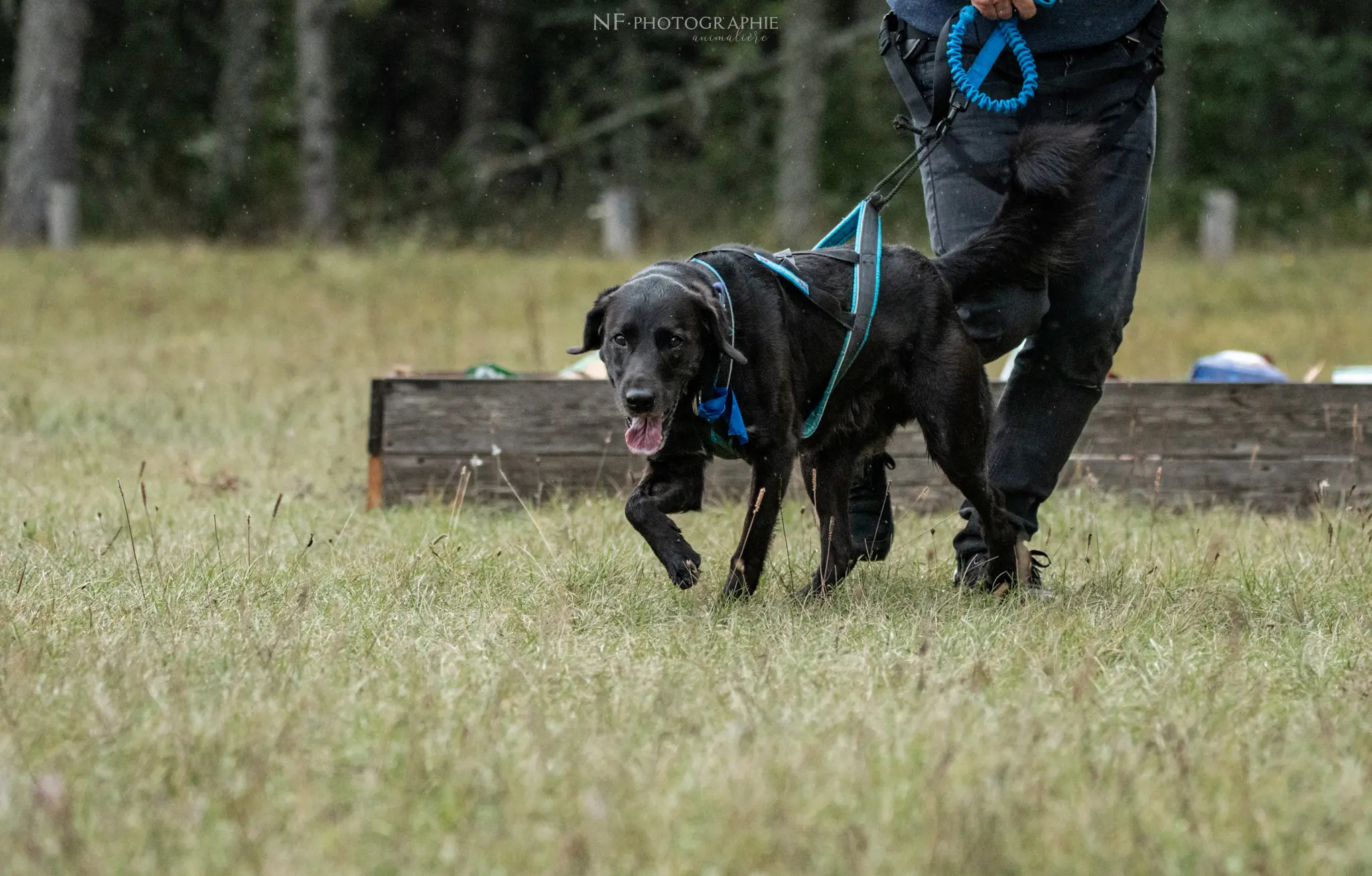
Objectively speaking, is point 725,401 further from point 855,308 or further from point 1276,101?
point 1276,101

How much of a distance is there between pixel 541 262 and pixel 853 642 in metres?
12.2

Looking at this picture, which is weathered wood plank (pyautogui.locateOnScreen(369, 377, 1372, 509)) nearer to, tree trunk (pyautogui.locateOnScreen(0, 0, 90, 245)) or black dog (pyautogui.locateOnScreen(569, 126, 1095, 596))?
black dog (pyautogui.locateOnScreen(569, 126, 1095, 596))

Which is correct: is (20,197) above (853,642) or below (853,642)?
above

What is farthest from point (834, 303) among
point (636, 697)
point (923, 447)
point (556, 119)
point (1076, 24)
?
point (556, 119)

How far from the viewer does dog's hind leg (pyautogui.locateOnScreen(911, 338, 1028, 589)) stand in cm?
378

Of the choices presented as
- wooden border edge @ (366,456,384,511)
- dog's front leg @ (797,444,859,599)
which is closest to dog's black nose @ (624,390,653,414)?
dog's front leg @ (797,444,859,599)

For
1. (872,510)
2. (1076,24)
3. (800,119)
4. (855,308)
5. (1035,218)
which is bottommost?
(872,510)

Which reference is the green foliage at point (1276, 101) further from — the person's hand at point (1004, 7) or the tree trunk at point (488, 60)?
the person's hand at point (1004, 7)

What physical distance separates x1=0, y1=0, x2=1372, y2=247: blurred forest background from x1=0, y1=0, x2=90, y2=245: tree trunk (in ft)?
0.20

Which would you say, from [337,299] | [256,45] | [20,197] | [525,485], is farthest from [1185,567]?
[256,45]

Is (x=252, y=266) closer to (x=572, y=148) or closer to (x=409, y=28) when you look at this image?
(x=572, y=148)

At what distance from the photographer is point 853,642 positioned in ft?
10.7

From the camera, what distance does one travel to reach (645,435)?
3.49 metres

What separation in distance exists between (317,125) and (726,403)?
1610 centimetres
